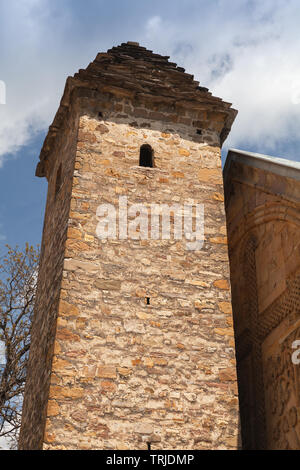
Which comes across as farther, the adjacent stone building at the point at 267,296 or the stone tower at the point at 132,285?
the adjacent stone building at the point at 267,296

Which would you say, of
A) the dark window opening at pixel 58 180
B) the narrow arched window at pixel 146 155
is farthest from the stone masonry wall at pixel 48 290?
the narrow arched window at pixel 146 155

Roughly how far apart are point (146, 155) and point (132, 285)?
2.33 metres

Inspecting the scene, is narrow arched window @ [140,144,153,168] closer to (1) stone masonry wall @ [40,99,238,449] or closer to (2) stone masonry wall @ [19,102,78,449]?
(1) stone masonry wall @ [40,99,238,449]

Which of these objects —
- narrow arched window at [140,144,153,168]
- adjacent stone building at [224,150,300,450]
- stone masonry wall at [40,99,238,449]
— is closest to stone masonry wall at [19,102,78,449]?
stone masonry wall at [40,99,238,449]

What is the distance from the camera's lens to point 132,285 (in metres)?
7.84

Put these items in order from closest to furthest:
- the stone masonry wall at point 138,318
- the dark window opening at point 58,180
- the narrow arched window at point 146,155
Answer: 1. the stone masonry wall at point 138,318
2. the narrow arched window at point 146,155
3. the dark window opening at point 58,180

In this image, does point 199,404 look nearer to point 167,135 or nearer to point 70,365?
point 70,365

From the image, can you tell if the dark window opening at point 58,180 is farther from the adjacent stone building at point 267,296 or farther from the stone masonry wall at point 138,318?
the adjacent stone building at point 267,296

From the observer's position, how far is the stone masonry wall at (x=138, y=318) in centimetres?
693

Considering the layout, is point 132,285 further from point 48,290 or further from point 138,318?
point 48,290

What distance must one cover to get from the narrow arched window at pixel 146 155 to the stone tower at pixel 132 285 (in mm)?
22

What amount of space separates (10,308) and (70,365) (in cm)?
682

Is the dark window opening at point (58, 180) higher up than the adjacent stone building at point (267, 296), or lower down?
higher up
